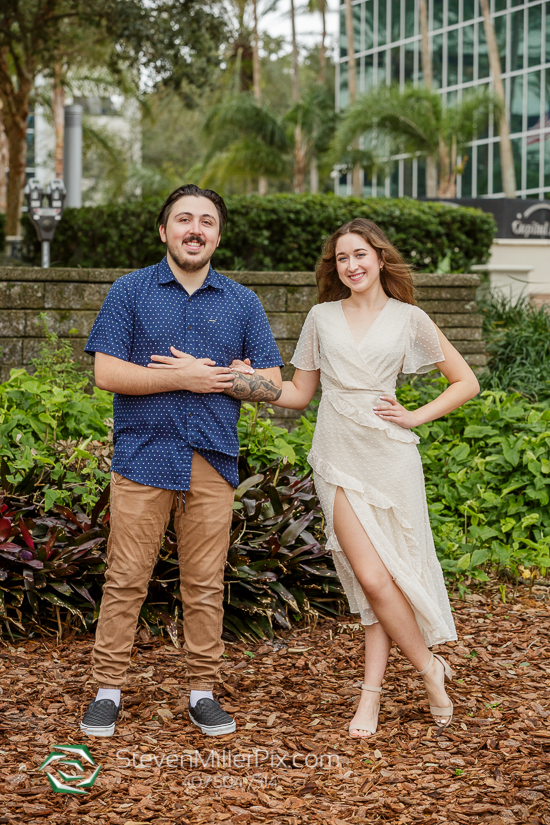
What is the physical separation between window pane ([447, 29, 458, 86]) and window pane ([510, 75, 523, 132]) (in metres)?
2.86

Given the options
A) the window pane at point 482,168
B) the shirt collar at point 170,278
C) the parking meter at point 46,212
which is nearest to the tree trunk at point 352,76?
the window pane at point 482,168

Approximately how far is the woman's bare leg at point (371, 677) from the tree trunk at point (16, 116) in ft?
45.6

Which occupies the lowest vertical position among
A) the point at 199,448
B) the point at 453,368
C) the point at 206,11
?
the point at 199,448

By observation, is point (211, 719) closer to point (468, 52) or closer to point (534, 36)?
point (534, 36)

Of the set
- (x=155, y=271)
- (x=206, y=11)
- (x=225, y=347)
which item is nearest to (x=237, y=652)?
(x=225, y=347)

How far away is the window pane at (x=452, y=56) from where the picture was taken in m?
31.7

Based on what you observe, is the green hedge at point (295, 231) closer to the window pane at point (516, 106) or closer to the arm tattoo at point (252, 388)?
the arm tattoo at point (252, 388)

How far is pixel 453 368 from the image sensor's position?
3328mm

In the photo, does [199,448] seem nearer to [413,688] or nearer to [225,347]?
[225,347]

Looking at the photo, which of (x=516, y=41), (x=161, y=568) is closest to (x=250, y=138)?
(x=516, y=41)

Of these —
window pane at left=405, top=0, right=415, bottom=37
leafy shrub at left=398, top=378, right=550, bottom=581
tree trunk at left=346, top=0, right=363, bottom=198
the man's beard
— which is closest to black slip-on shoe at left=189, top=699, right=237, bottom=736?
the man's beard

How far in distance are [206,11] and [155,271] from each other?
11.2 m

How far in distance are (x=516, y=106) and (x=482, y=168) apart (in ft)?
7.80

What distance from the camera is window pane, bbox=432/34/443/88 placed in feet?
106
